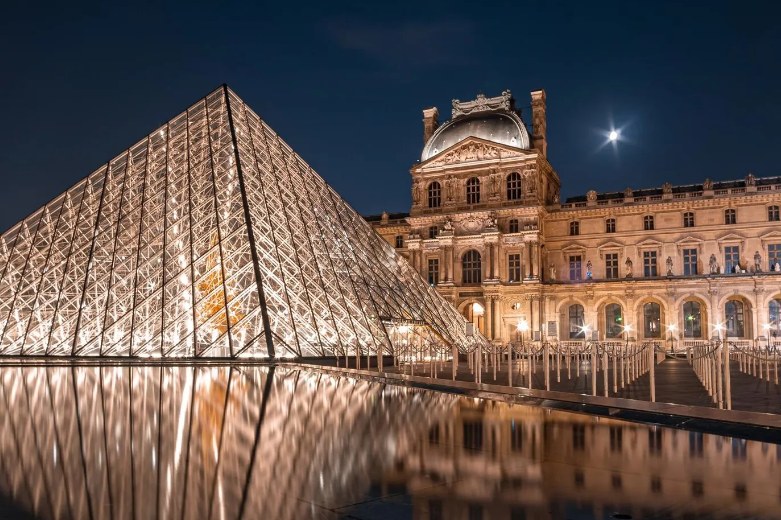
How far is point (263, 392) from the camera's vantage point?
11.0 metres

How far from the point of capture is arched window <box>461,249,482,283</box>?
147 feet

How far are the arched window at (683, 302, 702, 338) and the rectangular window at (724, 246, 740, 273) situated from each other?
14.1 ft

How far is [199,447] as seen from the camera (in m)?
5.90

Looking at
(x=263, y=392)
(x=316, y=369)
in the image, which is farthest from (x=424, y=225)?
(x=263, y=392)

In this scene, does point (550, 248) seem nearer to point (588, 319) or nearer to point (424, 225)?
point (588, 319)

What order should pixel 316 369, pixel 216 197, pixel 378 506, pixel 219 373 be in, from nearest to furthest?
pixel 378 506, pixel 219 373, pixel 316 369, pixel 216 197

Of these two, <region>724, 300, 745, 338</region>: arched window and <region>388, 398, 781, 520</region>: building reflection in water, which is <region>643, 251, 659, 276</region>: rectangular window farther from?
<region>388, 398, 781, 520</region>: building reflection in water

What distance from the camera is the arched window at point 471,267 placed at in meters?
44.8

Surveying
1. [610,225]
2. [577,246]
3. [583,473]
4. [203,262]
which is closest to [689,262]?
[610,225]

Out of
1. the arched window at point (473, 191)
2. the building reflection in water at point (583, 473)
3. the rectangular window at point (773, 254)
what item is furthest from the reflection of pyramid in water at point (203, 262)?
the rectangular window at point (773, 254)

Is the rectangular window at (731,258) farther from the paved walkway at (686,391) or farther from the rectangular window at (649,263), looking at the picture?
the paved walkway at (686,391)

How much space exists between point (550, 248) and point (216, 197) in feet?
94.8

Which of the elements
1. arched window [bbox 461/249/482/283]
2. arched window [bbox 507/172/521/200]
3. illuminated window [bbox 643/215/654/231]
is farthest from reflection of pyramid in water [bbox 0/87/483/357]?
illuminated window [bbox 643/215/654/231]

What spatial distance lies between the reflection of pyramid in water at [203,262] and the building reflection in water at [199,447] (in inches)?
307
